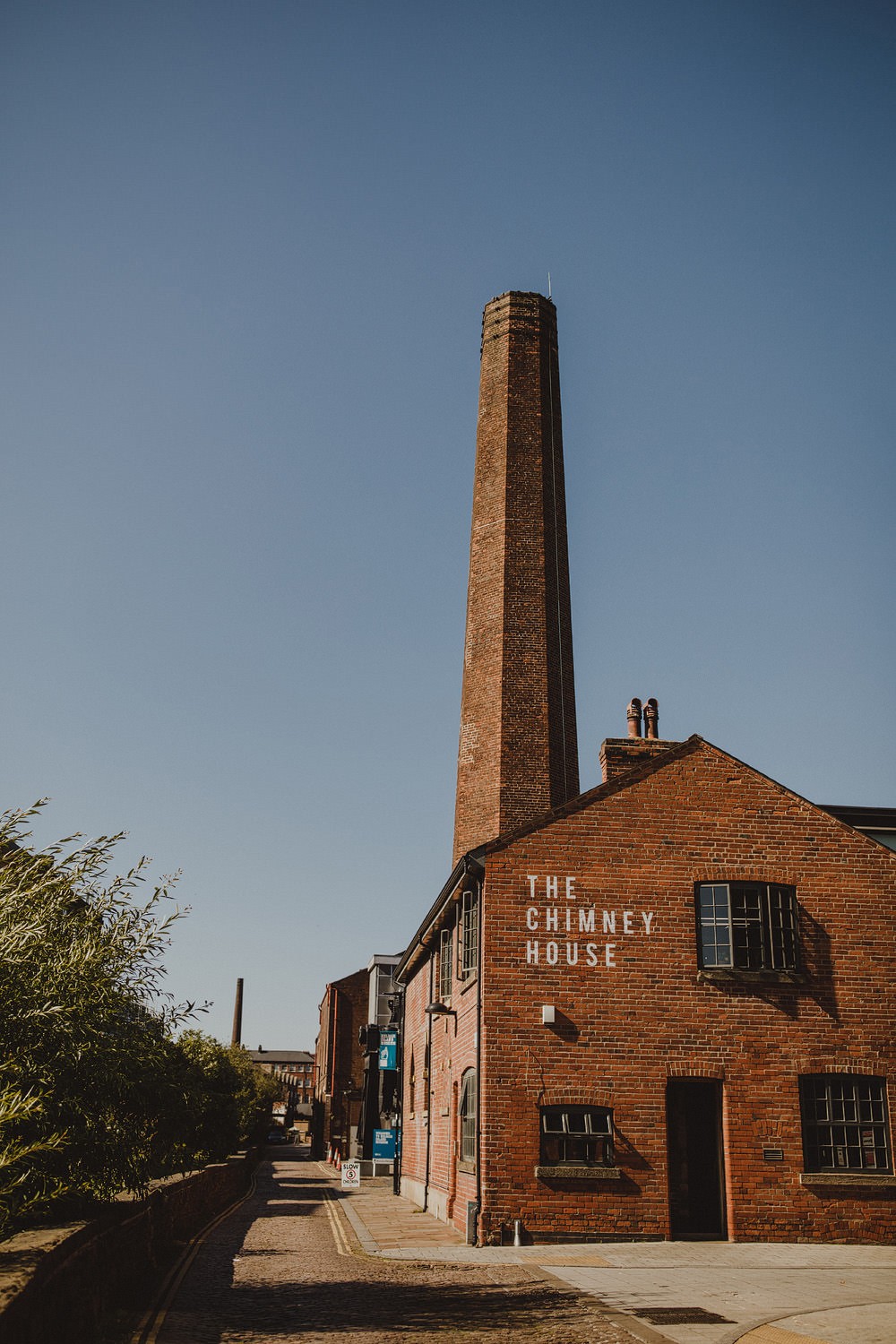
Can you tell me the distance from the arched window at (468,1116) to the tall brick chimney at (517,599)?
8.84 m

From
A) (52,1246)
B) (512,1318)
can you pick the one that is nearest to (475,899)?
(512,1318)

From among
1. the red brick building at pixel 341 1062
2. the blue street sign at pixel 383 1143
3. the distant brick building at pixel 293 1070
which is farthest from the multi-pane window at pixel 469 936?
the distant brick building at pixel 293 1070

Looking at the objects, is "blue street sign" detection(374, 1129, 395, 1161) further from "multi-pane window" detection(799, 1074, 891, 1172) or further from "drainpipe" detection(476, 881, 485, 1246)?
"multi-pane window" detection(799, 1074, 891, 1172)

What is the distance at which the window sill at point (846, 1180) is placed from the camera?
15.4 meters

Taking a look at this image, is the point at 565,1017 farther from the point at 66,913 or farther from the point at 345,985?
the point at 345,985

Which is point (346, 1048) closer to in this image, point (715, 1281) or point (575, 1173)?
point (575, 1173)

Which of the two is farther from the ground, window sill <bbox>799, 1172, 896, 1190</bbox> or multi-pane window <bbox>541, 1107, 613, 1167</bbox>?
multi-pane window <bbox>541, 1107, 613, 1167</bbox>

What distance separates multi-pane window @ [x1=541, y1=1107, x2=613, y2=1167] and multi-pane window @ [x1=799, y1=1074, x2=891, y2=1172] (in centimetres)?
292

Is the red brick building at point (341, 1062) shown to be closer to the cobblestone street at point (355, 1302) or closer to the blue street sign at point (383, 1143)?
the blue street sign at point (383, 1143)

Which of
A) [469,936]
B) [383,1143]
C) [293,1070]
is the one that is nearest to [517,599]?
[469,936]

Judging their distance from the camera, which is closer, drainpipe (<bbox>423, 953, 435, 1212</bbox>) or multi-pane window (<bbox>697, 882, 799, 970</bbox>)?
multi-pane window (<bbox>697, 882, 799, 970</bbox>)

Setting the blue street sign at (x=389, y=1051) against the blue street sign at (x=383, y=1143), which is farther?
the blue street sign at (x=383, y=1143)

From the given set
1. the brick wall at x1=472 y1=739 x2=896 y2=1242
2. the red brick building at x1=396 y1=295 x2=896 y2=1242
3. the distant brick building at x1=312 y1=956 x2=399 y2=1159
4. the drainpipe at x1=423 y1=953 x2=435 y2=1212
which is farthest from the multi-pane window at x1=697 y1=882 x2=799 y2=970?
the distant brick building at x1=312 y1=956 x2=399 y2=1159

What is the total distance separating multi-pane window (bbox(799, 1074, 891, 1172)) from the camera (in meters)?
15.6
